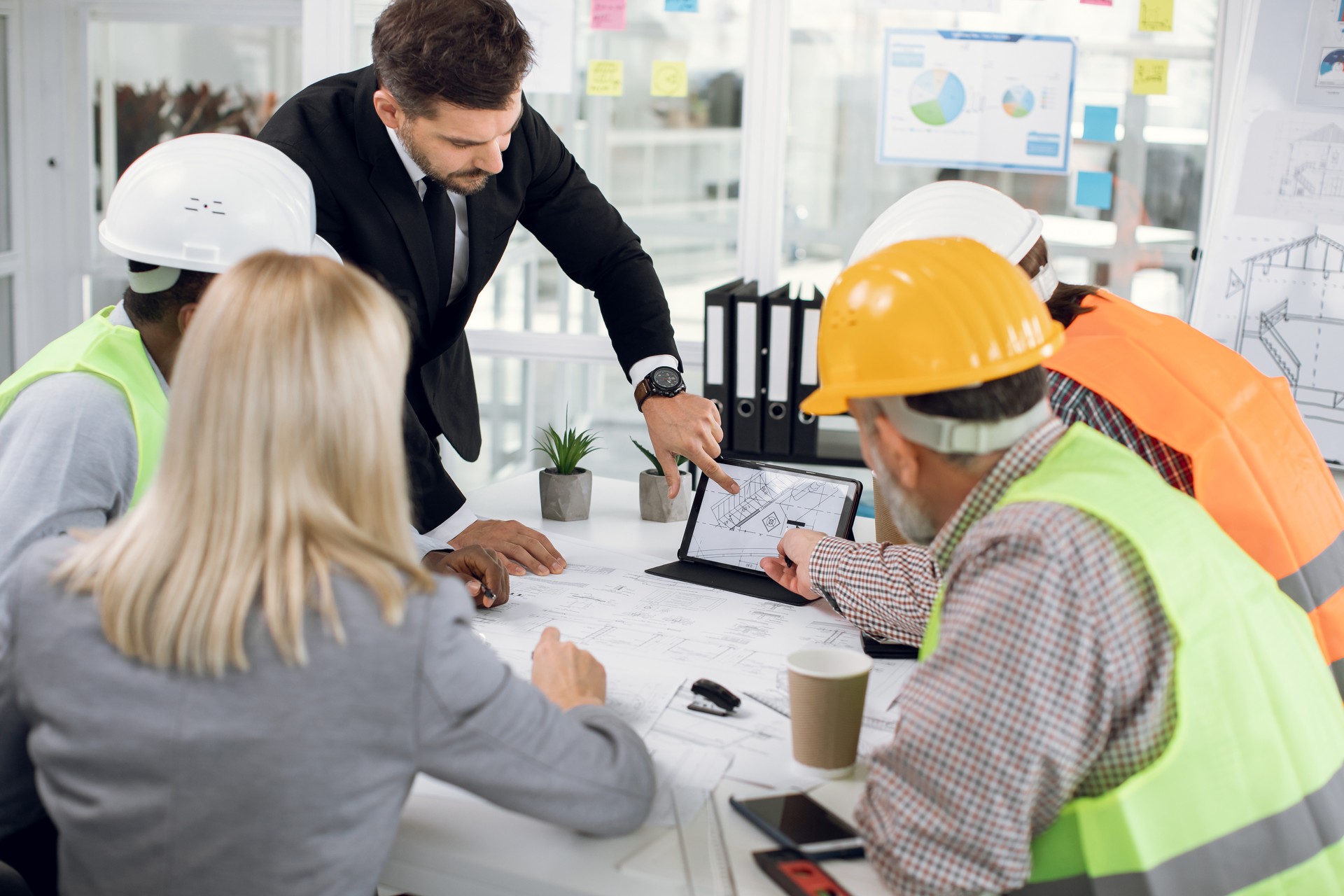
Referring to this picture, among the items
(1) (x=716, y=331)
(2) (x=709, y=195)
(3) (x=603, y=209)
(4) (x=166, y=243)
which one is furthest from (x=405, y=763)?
(2) (x=709, y=195)

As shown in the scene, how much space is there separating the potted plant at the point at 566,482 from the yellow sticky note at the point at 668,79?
1290mm

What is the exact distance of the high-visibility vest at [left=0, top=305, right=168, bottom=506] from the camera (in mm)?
1357

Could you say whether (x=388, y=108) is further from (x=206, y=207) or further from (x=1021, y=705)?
(x=1021, y=705)

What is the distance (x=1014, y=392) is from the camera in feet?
3.59

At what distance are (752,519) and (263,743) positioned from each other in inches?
41.1

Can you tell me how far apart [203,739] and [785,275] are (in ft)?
9.02

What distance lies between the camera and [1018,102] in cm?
299

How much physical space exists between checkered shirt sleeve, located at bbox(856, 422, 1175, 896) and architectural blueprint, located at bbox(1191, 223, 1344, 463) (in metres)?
2.22

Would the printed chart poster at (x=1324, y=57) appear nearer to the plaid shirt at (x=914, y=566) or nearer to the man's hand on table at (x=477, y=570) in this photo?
the plaid shirt at (x=914, y=566)

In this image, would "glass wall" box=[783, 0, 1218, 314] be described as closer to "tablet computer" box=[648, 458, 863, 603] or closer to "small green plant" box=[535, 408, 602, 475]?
"small green plant" box=[535, 408, 602, 475]

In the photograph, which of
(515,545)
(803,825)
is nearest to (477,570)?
(515,545)

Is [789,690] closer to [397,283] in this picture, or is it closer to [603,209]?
[397,283]

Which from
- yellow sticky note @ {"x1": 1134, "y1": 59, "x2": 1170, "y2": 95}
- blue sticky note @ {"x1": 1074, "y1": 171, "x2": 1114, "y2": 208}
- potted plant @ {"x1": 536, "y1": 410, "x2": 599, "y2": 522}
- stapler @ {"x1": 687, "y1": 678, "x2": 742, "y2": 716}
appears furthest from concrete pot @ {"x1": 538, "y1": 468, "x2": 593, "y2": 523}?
yellow sticky note @ {"x1": 1134, "y1": 59, "x2": 1170, "y2": 95}

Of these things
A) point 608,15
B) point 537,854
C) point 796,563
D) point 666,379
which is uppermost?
point 608,15
